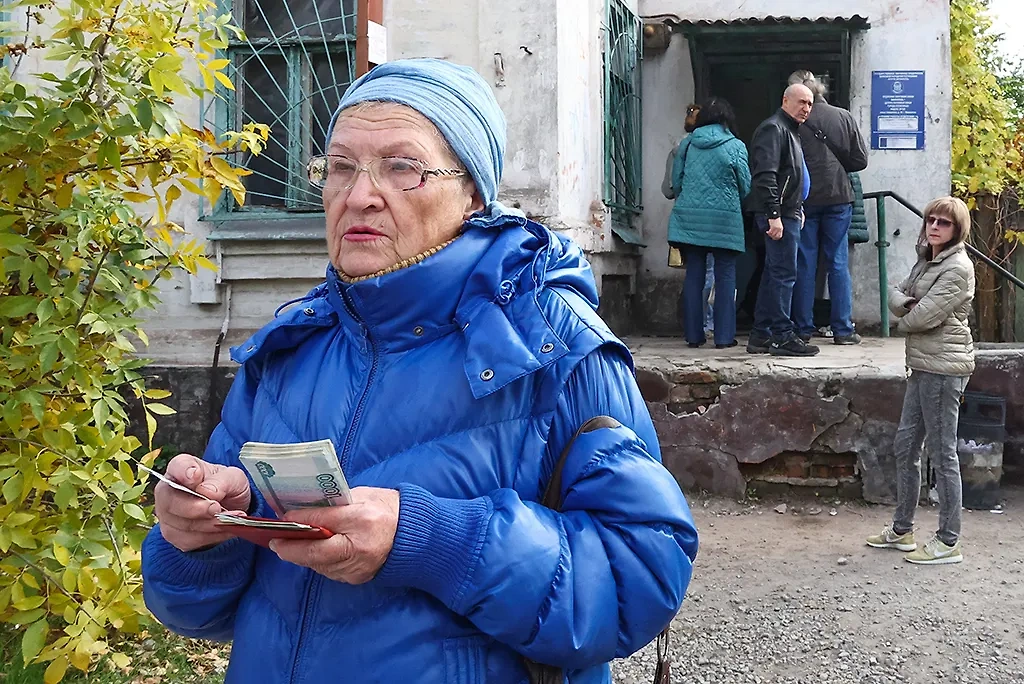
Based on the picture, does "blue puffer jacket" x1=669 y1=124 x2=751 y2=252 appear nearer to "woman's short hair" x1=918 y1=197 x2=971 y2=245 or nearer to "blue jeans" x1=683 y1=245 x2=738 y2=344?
"blue jeans" x1=683 y1=245 x2=738 y2=344

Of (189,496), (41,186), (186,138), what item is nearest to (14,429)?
(41,186)

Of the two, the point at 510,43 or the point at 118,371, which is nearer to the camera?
the point at 118,371

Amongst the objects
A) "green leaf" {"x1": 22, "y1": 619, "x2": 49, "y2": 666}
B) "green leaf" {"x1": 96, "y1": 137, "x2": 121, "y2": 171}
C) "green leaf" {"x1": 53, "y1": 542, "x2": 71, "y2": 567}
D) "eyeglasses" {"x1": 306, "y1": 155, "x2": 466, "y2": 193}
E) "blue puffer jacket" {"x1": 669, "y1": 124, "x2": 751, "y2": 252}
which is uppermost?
"blue puffer jacket" {"x1": 669, "y1": 124, "x2": 751, "y2": 252}

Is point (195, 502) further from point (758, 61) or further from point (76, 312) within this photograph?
point (758, 61)

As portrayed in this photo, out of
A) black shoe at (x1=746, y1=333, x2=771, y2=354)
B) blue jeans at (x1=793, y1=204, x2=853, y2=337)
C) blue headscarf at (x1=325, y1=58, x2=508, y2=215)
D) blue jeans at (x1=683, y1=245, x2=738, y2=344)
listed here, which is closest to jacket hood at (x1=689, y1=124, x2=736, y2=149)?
blue jeans at (x1=683, y1=245, x2=738, y2=344)

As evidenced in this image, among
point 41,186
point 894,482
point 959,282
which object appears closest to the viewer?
point 41,186

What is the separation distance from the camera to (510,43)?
6.30 metres

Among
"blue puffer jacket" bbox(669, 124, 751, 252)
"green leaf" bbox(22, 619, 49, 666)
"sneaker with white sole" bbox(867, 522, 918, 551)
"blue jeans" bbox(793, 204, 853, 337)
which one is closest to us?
"green leaf" bbox(22, 619, 49, 666)

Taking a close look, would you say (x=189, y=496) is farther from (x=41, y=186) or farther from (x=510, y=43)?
(x=510, y=43)

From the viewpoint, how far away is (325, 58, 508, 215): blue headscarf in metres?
1.66

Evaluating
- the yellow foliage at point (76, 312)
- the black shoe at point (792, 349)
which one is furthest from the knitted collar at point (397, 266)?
the black shoe at point (792, 349)

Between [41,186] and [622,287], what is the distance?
609 cm

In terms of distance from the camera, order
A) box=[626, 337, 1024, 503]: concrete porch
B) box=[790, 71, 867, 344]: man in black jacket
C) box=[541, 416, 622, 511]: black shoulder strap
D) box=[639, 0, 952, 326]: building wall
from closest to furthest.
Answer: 1. box=[541, 416, 622, 511]: black shoulder strap
2. box=[626, 337, 1024, 503]: concrete porch
3. box=[790, 71, 867, 344]: man in black jacket
4. box=[639, 0, 952, 326]: building wall

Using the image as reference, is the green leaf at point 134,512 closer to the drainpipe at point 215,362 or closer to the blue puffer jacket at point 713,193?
the drainpipe at point 215,362
